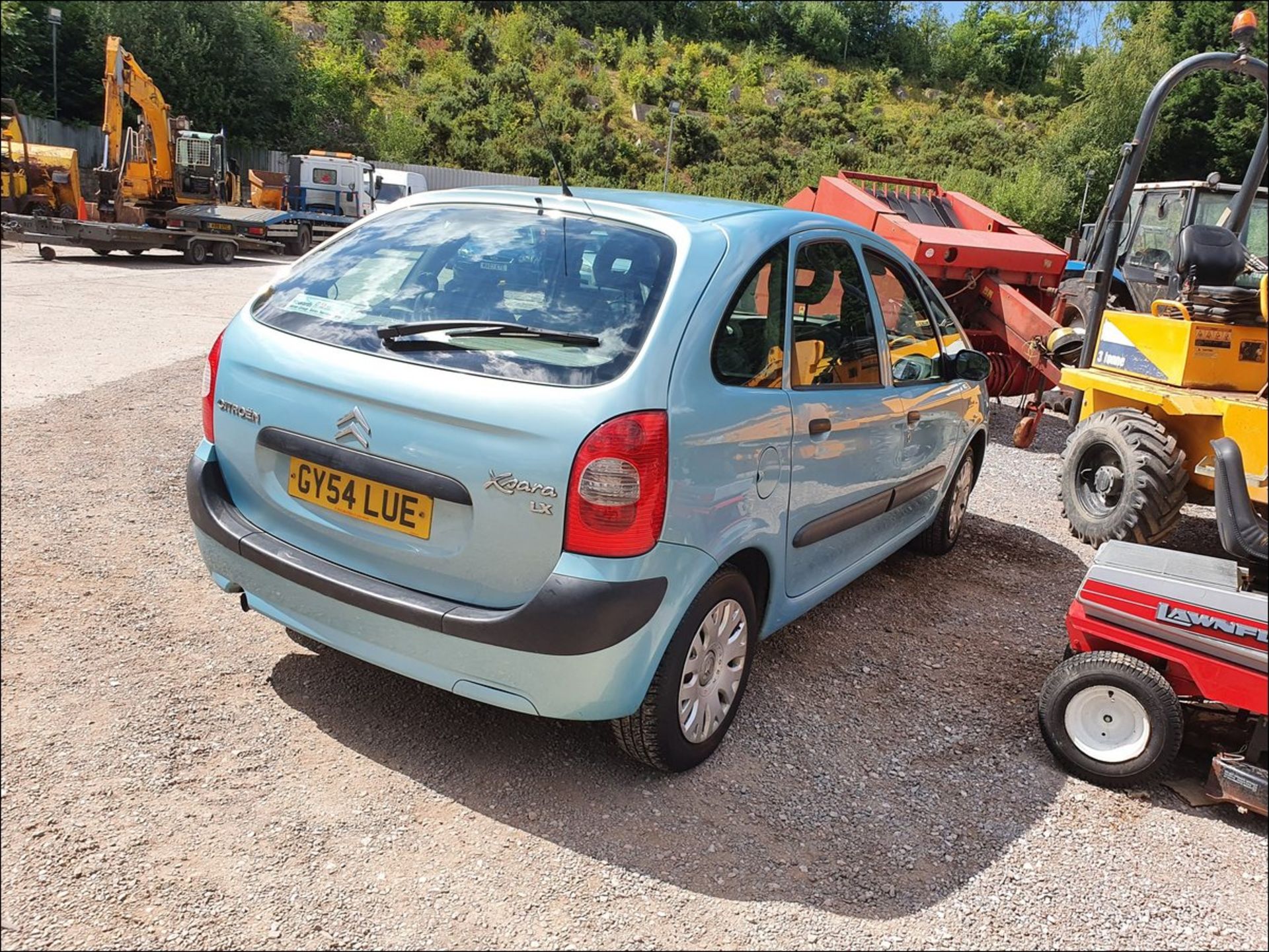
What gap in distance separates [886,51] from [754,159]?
→ 2646 cm

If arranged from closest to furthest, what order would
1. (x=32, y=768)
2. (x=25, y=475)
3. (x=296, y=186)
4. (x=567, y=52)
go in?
(x=32, y=768) < (x=25, y=475) < (x=296, y=186) < (x=567, y=52)

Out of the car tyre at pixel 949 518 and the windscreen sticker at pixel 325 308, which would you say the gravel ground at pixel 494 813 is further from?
the car tyre at pixel 949 518

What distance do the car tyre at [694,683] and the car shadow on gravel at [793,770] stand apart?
110mm

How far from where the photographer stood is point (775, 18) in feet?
199

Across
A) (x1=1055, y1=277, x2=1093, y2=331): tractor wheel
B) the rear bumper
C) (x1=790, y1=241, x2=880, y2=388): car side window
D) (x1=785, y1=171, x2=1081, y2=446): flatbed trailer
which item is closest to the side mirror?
(x1=790, y1=241, x2=880, y2=388): car side window

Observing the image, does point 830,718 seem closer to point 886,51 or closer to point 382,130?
point 382,130

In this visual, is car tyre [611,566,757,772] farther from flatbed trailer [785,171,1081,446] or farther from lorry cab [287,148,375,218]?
lorry cab [287,148,375,218]

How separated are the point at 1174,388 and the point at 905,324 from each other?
2.44m

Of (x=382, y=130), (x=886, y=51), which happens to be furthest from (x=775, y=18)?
(x=382, y=130)

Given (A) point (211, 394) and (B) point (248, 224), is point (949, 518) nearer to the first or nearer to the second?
(A) point (211, 394)

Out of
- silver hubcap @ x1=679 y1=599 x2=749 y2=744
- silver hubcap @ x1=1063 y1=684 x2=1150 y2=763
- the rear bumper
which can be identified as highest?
the rear bumper

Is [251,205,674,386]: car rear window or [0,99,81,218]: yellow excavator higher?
[0,99,81,218]: yellow excavator

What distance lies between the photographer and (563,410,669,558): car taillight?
96.0 inches

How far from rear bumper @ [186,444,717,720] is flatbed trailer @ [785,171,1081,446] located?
6460 millimetres
